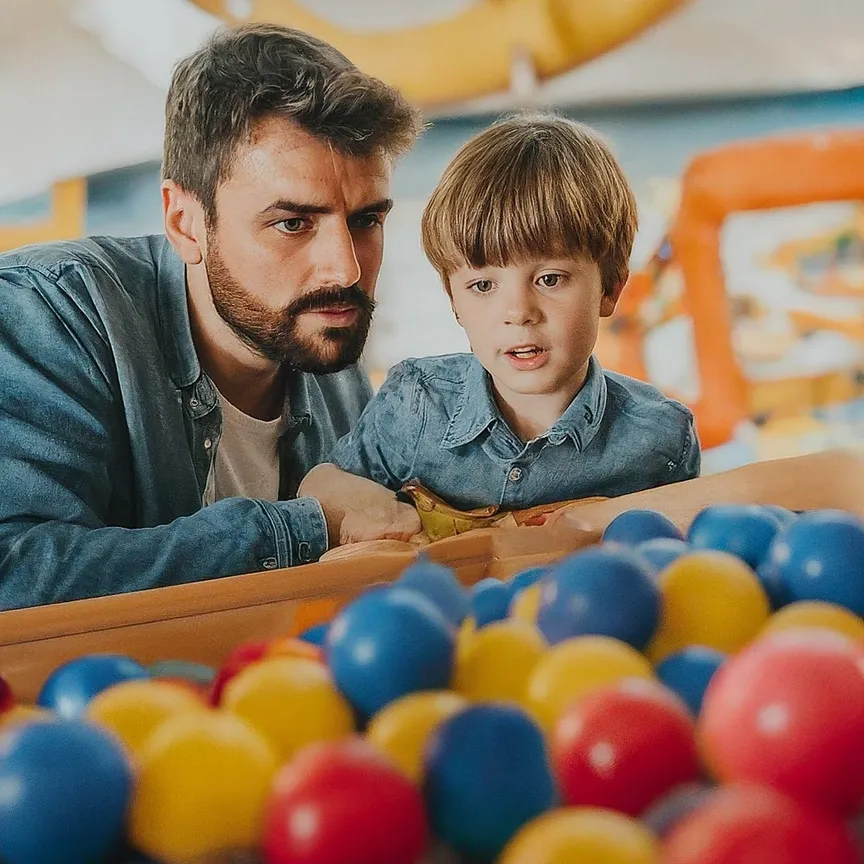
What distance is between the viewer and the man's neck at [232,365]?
4.60ft

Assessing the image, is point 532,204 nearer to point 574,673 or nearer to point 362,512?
point 362,512

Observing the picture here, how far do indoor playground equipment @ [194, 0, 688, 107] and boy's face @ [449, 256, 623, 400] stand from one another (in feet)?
3.49

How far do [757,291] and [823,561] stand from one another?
6.11 ft

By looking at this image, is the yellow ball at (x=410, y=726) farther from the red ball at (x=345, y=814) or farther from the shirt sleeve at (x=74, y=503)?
the shirt sleeve at (x=74, y=503)

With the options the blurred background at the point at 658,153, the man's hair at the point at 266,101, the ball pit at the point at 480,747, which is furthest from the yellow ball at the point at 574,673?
the blurred background at the point at 658,153

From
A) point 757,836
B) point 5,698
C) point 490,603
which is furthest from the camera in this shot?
point 490,603

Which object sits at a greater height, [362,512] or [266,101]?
[266,101]

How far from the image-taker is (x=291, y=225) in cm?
132

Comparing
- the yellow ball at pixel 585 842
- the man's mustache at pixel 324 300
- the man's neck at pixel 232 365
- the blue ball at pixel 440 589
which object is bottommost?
the yellow ball at pixel 585 842

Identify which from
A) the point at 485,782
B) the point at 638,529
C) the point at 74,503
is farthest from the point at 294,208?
the point at 485,782

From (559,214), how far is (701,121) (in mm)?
1276

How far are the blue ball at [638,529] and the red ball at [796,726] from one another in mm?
351

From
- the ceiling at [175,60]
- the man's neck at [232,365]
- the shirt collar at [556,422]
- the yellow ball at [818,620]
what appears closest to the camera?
the yellow ball at [818,620]

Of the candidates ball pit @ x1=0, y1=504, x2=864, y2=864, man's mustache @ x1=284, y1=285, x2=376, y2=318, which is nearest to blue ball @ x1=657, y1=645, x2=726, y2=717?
ball pit @ x1=0, y1=504, x2=864, y2=864
